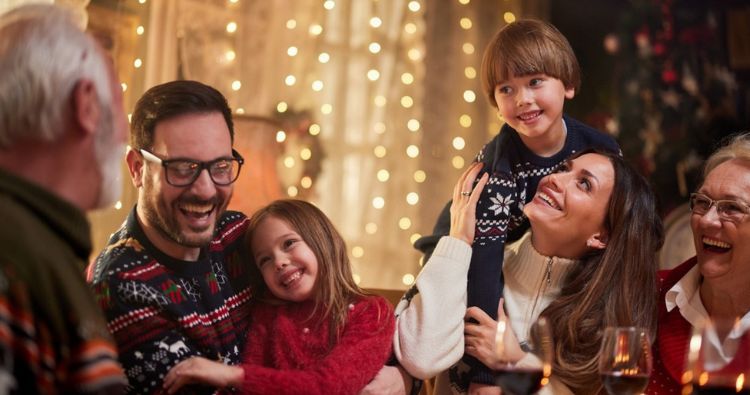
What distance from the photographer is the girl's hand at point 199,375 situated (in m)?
2.18

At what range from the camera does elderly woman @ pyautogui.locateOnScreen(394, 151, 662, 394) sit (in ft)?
8.66

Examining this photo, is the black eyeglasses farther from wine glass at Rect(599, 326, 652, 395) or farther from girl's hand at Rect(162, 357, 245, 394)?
wine glass at Rect(599, 326, 652, 395)

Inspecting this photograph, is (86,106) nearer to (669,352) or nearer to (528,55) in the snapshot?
(528,55)

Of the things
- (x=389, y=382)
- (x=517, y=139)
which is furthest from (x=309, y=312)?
(x=517, y=139)

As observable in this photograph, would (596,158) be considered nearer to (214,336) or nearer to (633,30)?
(214,336)

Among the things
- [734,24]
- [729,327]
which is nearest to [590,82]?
[734,24]

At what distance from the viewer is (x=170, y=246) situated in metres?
2.37

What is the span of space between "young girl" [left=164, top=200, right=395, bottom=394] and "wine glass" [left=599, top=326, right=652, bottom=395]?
2.24ft

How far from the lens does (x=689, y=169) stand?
572 cm

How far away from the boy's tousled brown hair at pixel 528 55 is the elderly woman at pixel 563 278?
0.29m

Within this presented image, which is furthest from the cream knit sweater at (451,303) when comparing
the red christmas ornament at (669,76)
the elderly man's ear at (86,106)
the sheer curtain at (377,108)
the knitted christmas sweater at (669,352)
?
the red christmas ornament at (669,76)

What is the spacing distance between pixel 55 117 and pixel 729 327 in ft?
4.61

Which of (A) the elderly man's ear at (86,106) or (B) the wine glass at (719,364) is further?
(B) the wine glass at (719,364)

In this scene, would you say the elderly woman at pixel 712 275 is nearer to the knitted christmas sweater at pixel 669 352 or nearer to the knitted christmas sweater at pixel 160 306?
the knitted christmas sweater at pixel 669 352
